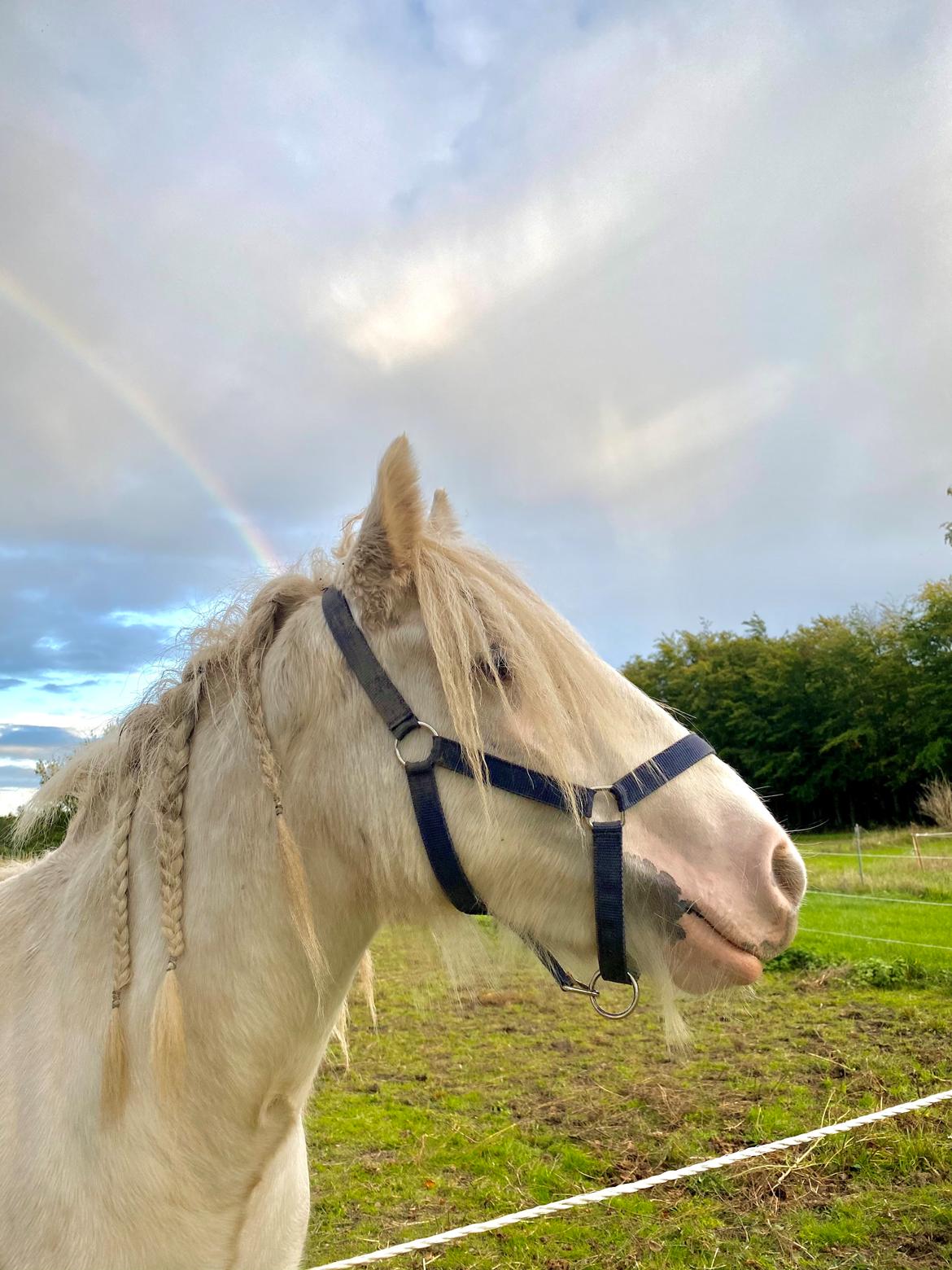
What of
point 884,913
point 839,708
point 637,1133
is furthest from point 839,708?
point 637,1133

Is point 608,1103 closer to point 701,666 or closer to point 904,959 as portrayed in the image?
point 904,959

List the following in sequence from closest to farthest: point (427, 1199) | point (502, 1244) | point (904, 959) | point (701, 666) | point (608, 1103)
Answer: point (502, 1244) → point (427, 1199) → point (608, 1103) → point (904, 959) → point (701, 666)

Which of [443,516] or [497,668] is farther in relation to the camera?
[443,516]

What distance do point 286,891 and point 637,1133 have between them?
167 inches

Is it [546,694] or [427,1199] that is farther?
[427,1199]

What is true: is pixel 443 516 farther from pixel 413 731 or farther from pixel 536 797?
pixel 536 797

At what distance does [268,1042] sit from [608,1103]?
4.51m

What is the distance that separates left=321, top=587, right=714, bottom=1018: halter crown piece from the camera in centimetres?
153

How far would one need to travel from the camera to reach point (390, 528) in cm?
169

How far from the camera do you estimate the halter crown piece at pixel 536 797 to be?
1534mm

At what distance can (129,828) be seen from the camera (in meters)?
1.73

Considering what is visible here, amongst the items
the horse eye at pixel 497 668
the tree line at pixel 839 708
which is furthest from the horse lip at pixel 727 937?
the tree line at pixel 839 708

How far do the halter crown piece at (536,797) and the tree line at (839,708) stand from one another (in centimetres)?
3514

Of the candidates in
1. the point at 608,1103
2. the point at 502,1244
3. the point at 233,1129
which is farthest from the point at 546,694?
the point at 608,1103
